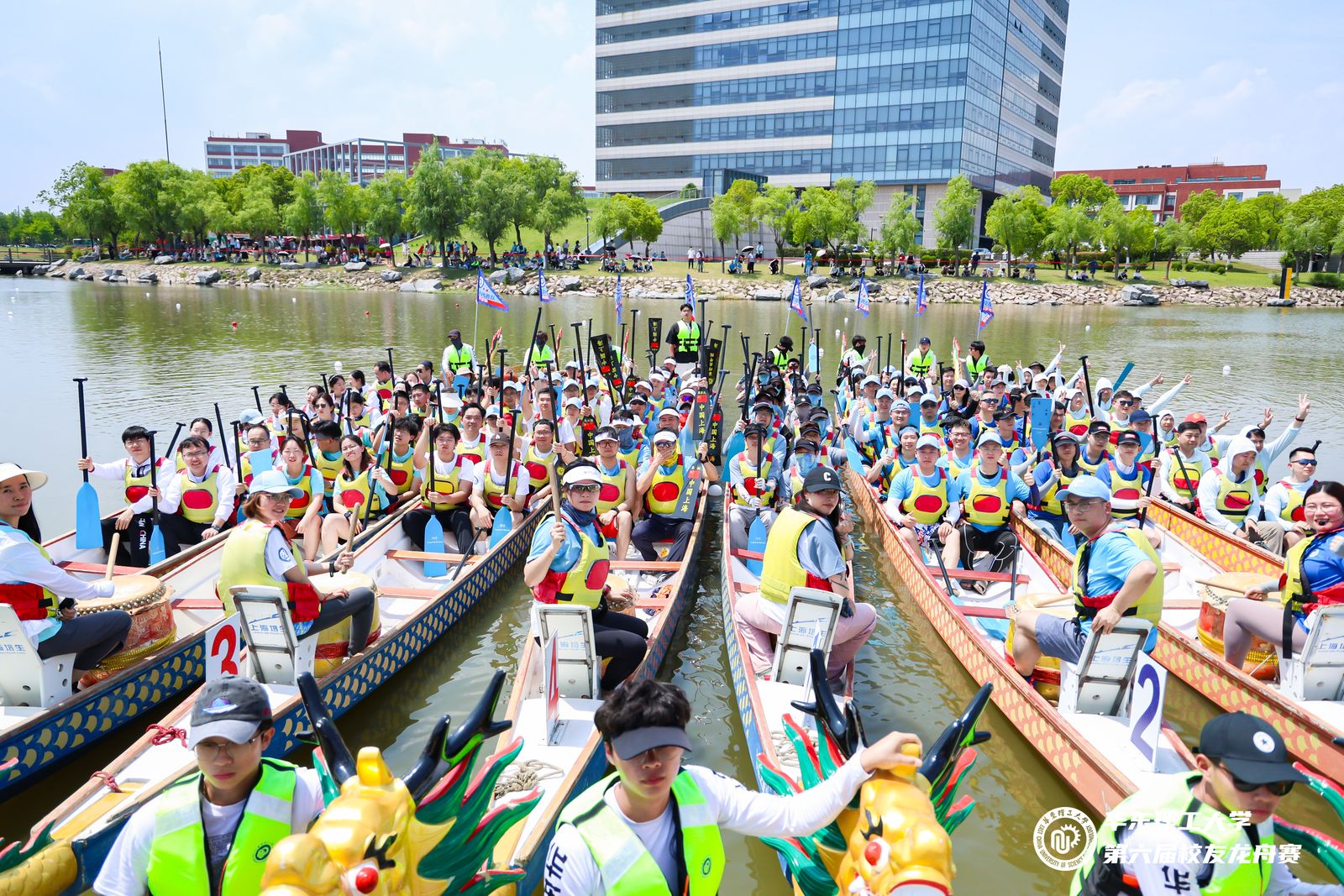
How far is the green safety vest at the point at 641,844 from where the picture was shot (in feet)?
8.70

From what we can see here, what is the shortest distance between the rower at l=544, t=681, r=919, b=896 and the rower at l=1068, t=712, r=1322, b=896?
0.86 m

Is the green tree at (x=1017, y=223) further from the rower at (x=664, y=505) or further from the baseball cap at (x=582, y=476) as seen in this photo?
the baseball cap at (x=582, y=476)

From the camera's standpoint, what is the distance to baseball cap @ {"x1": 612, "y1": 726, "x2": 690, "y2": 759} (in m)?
2.58

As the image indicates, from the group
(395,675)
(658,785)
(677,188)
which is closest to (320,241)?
(677,188)

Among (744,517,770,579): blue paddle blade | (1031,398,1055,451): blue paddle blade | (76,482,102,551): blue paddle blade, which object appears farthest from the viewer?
(1031,398,1055,451): blue paddle blade

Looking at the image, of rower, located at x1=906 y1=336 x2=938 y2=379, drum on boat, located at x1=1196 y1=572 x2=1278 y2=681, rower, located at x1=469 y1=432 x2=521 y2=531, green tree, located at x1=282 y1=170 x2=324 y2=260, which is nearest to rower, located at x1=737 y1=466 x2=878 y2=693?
drum on boat, located at x1=1196 y1=572 x2=1278 y2=681

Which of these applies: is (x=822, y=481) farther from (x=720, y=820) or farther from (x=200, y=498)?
(x=200, y=498)

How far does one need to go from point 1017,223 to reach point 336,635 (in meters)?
59.5

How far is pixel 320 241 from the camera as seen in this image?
7844 centimetres

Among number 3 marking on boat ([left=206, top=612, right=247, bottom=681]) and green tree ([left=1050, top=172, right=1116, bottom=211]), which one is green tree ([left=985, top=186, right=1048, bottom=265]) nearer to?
green tree ([left=1050, top=172, right=1116, bottom=211])

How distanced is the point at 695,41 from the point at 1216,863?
3239 inches

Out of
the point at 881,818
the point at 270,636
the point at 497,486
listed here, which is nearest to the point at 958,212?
the point at 497,486

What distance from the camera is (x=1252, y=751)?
106 inches

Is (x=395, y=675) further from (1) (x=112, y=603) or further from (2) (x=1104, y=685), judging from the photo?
(2) (x=1104, y=685)
